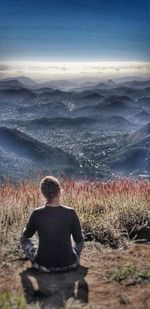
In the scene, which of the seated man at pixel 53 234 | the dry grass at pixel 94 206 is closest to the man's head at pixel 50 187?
the seated man at pixel 53 234

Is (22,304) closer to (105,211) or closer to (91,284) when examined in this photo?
(91,284)

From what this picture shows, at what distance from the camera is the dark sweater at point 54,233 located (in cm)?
694

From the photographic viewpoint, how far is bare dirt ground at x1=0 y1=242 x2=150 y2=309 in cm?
608

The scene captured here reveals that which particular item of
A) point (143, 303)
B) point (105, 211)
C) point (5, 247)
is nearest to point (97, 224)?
point (105, 211)

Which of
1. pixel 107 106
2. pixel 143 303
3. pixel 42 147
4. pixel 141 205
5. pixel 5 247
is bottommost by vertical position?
pixel 143 303

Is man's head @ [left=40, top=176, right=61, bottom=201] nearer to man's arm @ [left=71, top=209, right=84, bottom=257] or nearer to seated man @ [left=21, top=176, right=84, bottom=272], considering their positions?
seated man @ [left=21, top=176, right=84, bottom=272]

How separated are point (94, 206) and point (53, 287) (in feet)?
12.0

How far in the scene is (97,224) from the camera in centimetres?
904

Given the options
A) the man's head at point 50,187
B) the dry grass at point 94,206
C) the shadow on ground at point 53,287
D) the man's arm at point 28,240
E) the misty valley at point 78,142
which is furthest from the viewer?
the misty valley at point 78,142

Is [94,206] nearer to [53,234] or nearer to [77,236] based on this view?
[77,236]

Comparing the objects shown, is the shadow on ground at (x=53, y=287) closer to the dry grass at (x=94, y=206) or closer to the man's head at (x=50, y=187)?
the man's head at (x=50, y=187)

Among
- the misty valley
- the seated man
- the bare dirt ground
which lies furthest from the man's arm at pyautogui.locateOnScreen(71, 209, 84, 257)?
the misty valley

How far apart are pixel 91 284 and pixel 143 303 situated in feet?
2.67

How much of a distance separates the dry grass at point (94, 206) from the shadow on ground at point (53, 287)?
1.00 meters
